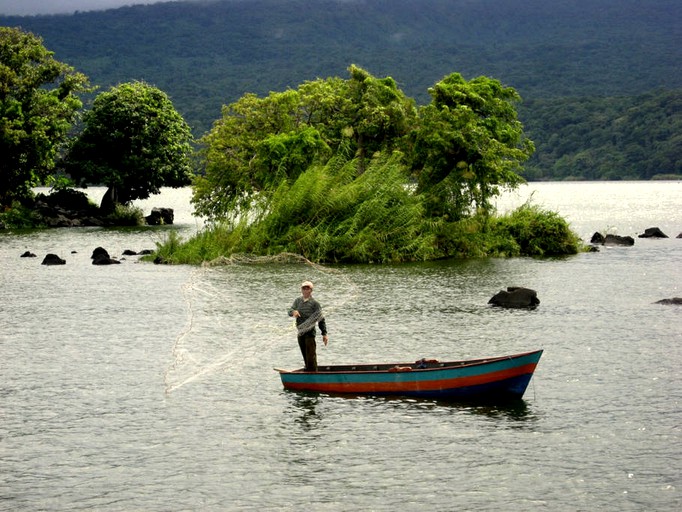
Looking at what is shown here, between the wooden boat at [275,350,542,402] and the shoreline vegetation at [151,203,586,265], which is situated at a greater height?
the shoreline vegetation at [151,203,586,265]

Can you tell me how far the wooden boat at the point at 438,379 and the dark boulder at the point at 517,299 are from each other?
19146mm

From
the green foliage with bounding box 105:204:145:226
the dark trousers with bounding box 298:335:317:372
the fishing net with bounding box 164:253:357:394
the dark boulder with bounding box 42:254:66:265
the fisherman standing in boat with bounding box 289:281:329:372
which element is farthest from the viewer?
the green foliage with bounding box 105:204:145:226

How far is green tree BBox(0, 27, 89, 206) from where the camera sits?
106 meters

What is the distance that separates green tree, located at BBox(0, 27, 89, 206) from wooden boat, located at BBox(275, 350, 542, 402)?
8144 cm

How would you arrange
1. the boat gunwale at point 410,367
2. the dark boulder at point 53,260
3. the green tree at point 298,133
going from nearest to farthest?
the boat gunwale at point 410,367 < the dark boulder at point 53,260 < the green tree at point 298,133

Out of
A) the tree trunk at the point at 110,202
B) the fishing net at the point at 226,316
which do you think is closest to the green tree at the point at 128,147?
the tree trunk at the point at 110,202

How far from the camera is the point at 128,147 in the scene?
11338 cm

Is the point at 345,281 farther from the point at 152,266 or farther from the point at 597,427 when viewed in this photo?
the point at 597,427

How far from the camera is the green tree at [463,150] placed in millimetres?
75250

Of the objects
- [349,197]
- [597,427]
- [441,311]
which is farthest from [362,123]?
[597,427]

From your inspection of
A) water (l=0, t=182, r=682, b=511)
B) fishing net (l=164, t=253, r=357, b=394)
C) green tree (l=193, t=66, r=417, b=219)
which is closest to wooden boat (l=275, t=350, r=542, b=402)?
water (l=0, t=182, r=682, b=511)

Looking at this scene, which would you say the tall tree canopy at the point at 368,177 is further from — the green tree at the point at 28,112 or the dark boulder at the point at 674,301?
the green tree at the point at 28,112

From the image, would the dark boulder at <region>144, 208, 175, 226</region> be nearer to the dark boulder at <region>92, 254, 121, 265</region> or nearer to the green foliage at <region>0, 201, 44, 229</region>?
the green foliage at <region>0, 201, 44, 229</region>

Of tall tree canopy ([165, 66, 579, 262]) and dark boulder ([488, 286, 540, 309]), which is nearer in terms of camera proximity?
dark boulder ([488, 286, 540, 309])
